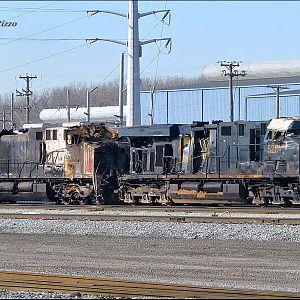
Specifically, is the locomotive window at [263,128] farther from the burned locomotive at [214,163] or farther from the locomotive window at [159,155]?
the locomotive window at [159,155]

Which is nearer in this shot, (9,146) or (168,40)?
(9,146)

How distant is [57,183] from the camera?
31.5 m

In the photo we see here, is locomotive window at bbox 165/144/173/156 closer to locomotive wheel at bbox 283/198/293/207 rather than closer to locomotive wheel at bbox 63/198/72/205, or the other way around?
locomotive wheel at bbox 63/198/72/205

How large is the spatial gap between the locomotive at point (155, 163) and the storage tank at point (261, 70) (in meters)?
42.5

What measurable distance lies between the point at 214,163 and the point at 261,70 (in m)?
48.0

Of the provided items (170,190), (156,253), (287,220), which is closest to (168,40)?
(170,190)

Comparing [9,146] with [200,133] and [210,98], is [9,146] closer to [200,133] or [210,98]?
[200,133]

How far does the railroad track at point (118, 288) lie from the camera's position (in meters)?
10.0

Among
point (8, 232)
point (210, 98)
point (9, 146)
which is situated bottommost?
point (8, 232)

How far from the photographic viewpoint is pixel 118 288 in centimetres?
1073

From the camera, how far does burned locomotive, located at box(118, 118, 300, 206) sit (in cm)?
2625

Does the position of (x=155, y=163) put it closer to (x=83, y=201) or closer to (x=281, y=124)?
(x=83, y=201)

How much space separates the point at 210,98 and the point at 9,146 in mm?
40579

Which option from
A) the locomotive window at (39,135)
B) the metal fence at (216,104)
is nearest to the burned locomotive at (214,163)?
the locomotive window at (39,135)
